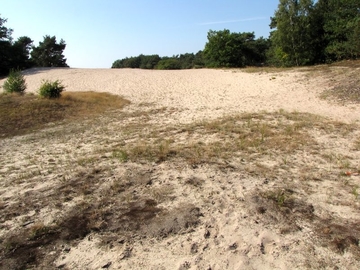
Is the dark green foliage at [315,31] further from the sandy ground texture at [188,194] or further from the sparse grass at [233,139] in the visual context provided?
the sparse grass at [233,139]

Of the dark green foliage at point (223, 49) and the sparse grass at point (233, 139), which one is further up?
the dark green foliage at point (223, 49)

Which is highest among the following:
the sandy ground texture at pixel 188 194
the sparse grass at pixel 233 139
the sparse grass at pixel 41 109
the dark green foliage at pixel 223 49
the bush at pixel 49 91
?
the dark green foliage at pixel 223 49

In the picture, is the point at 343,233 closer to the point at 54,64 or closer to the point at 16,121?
the point at 16,121

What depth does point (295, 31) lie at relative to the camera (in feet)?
70.4

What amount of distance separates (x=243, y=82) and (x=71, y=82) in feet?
37.9

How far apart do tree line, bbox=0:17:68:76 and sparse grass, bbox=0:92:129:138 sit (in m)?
13.3

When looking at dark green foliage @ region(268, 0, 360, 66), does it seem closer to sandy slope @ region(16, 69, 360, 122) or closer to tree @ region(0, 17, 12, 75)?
sandy slope @ region(16, 69, 360, 122)

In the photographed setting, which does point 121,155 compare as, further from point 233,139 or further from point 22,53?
point 22,53

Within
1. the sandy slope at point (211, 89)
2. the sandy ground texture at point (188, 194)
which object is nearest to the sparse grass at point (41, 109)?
the sandy ground texture at point (188, 194)

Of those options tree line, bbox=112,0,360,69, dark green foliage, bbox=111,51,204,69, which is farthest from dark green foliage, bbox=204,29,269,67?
dark green foliage, bbox=111,51,204,69

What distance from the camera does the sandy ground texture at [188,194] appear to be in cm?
270

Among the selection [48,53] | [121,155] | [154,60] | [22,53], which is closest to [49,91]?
Answer: [121,155]

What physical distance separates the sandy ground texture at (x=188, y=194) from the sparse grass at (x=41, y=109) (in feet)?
5.44

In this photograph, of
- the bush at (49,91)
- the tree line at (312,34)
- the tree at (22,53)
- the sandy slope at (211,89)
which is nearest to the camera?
the sandy slope at (211,89)
